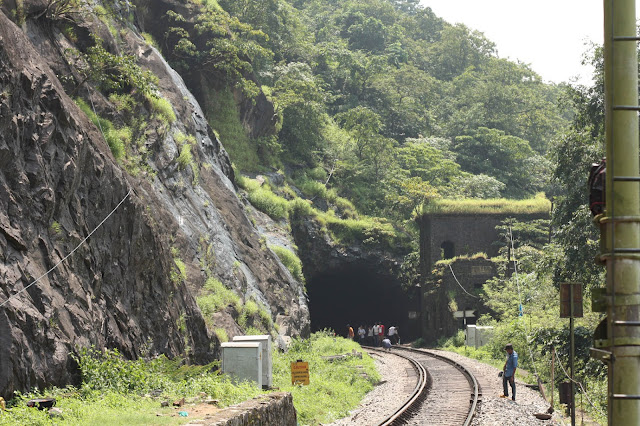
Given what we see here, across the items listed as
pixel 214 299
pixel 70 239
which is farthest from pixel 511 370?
pixel 70 239

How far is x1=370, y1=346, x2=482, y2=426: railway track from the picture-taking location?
45.2 feet

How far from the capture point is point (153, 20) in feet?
106

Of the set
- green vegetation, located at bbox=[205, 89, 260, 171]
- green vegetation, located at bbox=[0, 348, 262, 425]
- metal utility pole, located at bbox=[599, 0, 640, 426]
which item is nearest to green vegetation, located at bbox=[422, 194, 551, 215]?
green vegetation, located at bbox=[205, 89, 260, 171]

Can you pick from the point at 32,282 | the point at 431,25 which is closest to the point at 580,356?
the point at 32,282

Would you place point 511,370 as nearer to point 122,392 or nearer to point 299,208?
point 122,392

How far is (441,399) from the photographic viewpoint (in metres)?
16.7

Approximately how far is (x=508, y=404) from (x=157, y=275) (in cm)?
782

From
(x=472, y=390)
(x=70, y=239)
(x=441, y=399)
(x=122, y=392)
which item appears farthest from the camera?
(x=472, y=390)

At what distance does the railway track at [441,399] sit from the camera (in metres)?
13.8

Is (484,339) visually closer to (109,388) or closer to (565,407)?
(565,407)

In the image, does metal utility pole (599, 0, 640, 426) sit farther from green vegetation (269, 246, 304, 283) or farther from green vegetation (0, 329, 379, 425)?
green vegetation (269, 246, 304, 283)

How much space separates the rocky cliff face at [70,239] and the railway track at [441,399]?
4.91m

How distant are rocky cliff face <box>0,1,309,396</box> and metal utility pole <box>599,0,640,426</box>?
7.73m

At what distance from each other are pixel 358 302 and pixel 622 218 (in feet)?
152
